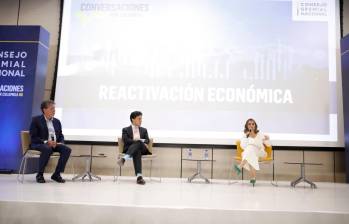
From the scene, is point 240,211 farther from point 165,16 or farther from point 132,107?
point 165,16

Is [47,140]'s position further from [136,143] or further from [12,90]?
[12,90]

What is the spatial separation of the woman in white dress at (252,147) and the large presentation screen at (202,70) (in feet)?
1.60

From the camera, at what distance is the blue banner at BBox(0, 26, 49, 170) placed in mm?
5184

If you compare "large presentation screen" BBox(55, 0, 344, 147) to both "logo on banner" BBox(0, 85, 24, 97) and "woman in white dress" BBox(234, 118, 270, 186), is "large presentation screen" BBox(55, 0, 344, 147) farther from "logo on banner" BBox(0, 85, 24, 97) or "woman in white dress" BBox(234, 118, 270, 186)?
"logo on banner" BBox(0, 85, 24, 97)

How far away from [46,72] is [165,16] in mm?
2248

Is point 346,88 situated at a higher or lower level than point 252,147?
higher

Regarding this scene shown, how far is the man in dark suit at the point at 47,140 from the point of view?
165 inches

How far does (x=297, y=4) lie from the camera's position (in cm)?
568

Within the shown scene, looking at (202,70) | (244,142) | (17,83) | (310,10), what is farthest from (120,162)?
(310,10)

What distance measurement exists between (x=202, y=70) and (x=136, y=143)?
178 centimetres

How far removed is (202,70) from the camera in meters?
5.61

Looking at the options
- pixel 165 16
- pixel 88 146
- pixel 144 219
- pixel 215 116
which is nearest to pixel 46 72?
pixel 88 146

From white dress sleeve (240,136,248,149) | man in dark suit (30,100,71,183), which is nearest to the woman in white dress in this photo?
white dress sleeve (240,136,248,149)

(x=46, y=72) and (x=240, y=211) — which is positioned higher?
(x=46, y=72)
